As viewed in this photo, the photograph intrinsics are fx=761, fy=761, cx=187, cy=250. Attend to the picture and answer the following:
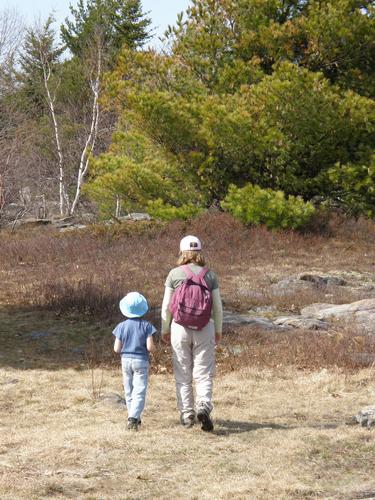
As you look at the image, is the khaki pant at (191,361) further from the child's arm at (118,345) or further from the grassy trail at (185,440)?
the child's arm at (118,345)

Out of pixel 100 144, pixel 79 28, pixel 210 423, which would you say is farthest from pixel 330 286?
pixel 79 28

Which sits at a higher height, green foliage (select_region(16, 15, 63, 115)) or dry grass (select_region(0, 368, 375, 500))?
green foliage (select_region(16, 15, 63, 115))

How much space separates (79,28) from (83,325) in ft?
123

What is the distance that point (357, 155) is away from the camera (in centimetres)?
2228

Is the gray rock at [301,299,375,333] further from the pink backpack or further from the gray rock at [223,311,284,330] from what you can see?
the pink backpack

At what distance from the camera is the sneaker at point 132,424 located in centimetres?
724

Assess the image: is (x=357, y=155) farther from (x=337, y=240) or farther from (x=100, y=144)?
(x=100, y=144)

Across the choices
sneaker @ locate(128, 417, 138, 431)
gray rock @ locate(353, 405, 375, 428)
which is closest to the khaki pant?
sneaker @ locate(128, 417, 138, 431)

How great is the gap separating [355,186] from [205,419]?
52.3 ft

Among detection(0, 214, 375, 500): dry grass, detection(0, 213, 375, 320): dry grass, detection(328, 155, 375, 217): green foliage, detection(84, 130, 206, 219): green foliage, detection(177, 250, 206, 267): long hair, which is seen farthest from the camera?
detection(84, 130, 206, 219): green foliage

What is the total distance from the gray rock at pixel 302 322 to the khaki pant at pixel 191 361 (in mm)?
5314

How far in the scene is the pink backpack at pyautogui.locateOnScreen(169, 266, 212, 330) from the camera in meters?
7.20

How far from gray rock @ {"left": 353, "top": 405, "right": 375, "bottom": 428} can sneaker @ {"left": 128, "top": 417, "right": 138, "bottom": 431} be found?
2259 mm

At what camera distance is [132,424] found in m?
7.26
